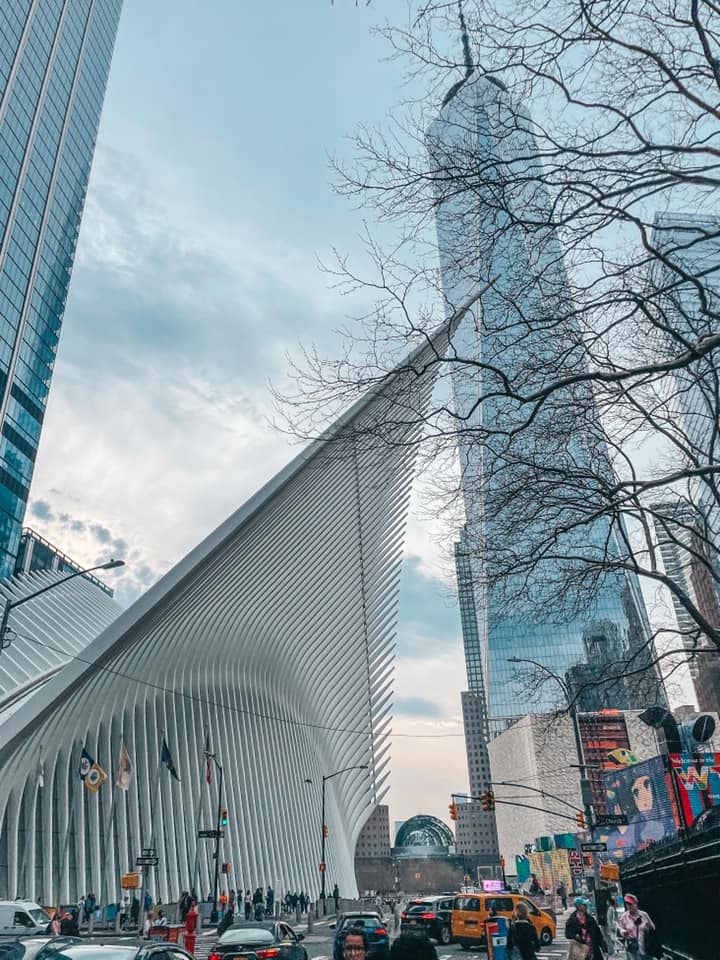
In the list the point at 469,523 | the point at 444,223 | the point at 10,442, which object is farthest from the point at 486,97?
the point at 10,442

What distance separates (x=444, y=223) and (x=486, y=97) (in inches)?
56.9

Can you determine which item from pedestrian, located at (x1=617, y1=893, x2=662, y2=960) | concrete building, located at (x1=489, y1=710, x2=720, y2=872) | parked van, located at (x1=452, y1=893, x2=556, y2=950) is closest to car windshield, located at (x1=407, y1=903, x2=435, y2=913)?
parked van, located at (x1=452, y1=893, x2=556, y2=950)

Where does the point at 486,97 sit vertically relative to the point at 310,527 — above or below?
below

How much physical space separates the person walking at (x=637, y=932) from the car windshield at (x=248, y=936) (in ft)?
20.9

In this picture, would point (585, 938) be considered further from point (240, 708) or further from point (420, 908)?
point (240, 708)

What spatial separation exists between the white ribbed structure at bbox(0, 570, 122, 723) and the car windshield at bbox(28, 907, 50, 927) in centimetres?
1048

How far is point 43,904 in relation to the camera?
30062mm

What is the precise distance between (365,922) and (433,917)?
775 cm

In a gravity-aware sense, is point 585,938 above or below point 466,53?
below

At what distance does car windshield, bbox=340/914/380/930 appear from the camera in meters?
17.4

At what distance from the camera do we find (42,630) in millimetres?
46531

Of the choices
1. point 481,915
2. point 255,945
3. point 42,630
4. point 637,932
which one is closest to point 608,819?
point 481,915

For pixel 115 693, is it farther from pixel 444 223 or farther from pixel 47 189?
pixel 47 189

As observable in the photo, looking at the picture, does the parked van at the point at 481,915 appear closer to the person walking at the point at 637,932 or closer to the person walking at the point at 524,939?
the person walking at the point at 637,932
